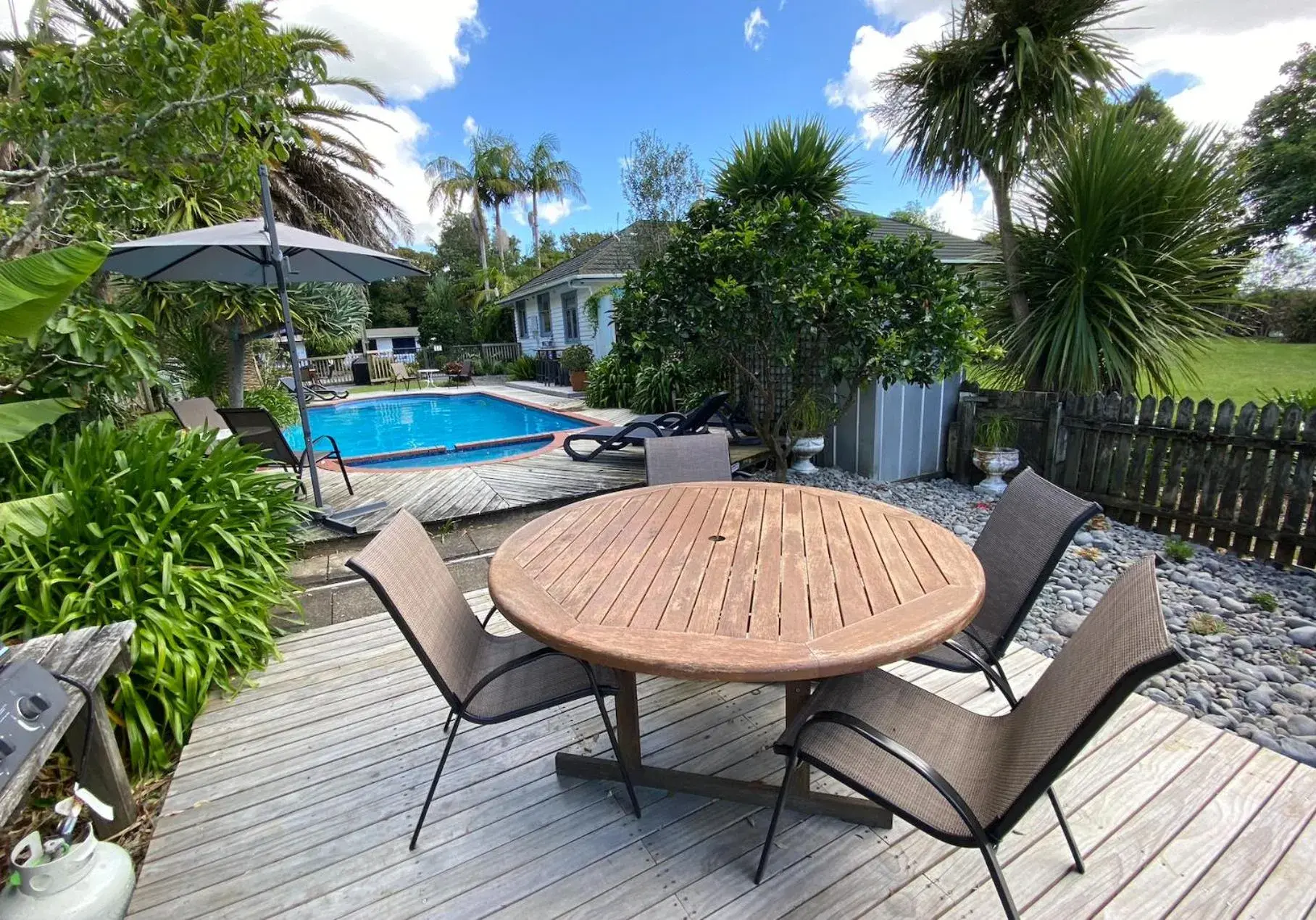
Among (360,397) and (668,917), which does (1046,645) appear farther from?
(360,397)

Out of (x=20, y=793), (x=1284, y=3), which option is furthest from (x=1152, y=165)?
(x=1284, y=3)

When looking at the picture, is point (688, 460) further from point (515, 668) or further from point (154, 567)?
point (154, 567)

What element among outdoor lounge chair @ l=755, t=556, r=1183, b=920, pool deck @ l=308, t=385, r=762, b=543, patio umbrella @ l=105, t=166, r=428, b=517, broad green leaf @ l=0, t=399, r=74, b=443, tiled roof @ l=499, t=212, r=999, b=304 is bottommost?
pool deck @ l=308, t=385, r=762, b=543

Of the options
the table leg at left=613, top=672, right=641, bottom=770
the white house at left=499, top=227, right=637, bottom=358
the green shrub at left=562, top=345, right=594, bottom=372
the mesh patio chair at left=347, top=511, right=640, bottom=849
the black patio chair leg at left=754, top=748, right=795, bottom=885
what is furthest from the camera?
the white house at left=499, top=227, right=637, bottom=358

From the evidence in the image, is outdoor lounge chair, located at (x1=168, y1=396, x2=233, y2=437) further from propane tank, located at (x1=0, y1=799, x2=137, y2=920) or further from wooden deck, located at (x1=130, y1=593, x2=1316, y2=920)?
propane tank, located at (x1=0, y1=799, x2=137, y2=920)

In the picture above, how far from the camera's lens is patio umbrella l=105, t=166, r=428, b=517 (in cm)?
406

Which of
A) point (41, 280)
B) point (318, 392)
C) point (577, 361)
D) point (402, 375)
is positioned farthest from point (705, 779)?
point (402, 375)

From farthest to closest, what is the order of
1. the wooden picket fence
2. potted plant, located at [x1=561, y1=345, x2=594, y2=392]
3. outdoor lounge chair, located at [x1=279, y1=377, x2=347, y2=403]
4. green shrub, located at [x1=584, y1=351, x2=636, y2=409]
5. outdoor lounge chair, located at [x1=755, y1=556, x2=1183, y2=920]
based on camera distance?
outdoor lounge chair, located at [x1=279, y1=377, x2=347, y2=403]
potted plant, located at [x1=561, y1=345, x2=594, y2=392]
green shrub, located at [x1=584, y1=351, x2=636, y2=409]
the wooden picket fence
outdoor lounge chair, located at [x1=755, y1=556, x2=1183, y2=920]

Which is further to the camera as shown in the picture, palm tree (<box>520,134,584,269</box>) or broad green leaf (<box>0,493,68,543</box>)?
palm tree (<box>520,134,584,269</box>)

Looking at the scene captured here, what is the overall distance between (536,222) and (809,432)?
2648cm

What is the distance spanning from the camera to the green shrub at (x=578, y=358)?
559 inches

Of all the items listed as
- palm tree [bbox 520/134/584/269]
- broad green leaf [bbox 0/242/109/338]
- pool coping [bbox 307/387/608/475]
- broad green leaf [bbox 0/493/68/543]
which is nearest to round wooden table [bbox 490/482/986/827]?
broad green leaf [bbox 0/242/109/338]

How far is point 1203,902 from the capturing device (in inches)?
57.1

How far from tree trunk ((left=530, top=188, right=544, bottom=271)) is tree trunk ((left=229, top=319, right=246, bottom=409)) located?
1993 centimetres
